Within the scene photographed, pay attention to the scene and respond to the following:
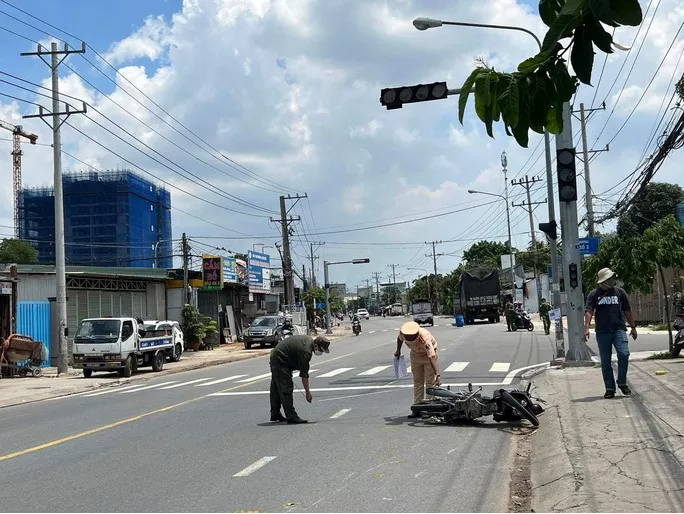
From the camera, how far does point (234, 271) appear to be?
50656 millimetres

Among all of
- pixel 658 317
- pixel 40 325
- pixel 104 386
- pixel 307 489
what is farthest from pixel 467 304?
pixel 307 489

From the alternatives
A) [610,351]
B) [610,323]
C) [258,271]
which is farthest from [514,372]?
[258,271]

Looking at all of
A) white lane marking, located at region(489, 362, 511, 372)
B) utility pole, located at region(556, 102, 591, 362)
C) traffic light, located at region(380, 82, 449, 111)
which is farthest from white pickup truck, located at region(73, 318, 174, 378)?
utility pole, located at region(556, 102, 591, 362)

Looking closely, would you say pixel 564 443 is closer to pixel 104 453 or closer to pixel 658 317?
pixel 104 453

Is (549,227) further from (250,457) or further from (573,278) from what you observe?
(250,457)

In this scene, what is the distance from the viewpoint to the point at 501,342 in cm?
3056

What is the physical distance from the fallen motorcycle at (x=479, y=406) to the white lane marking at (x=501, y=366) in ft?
29.0

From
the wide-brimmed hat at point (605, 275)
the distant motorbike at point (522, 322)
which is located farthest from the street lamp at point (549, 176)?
the distant motorbike at point (522, 322)

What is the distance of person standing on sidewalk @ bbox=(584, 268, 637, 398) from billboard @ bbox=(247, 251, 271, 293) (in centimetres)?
4643

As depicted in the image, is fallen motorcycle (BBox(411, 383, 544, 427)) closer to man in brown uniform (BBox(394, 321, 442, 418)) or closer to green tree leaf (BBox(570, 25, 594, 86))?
man in brown uniform (BBox(394, 321, 442, 418))

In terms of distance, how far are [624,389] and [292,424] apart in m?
5.05

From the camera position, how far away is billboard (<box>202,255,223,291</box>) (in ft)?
139

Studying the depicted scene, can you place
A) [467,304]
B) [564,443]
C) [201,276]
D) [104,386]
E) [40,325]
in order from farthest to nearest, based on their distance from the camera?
[467,304] → [201,276] → [40,325] → [104,386] → [564,443]

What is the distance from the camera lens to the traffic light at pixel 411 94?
13.7m
